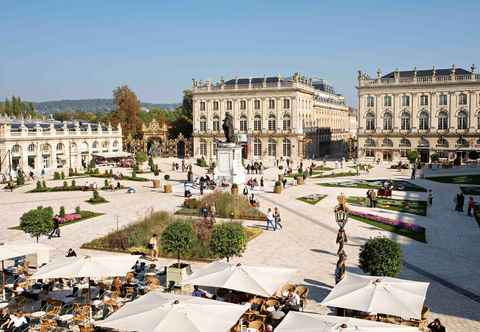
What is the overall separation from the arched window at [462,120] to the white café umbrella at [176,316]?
74016mm

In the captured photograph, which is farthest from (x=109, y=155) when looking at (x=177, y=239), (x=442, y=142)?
(x=177, y=239)

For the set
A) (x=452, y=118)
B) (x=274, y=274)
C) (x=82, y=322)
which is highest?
(x=452, y=118)

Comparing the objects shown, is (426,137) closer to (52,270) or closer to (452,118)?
(452,118)

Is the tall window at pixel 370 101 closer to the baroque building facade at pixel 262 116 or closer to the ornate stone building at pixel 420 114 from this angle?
the ornate stone building at pixel 420 114

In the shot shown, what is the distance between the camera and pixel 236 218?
33.1 m

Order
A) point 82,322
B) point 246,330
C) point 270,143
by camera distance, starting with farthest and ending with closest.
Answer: point 270,143, point 82,322, point 246,330

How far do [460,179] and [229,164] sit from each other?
25472mm

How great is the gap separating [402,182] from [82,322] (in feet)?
141

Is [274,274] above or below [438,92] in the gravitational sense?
below

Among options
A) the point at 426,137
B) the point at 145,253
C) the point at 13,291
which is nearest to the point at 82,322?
the point at 13,291

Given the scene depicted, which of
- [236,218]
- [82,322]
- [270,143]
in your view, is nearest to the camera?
[82,322]

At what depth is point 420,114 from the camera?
8069 centimetres

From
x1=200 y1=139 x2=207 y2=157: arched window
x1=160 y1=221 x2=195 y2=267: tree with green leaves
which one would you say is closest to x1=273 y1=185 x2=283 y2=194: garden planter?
x1=160 y1=221 x2=195 y2=267: tree with green leaves

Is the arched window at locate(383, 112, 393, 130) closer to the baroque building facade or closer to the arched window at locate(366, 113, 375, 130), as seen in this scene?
the arched window at locate(366, 113, 375, 130)
